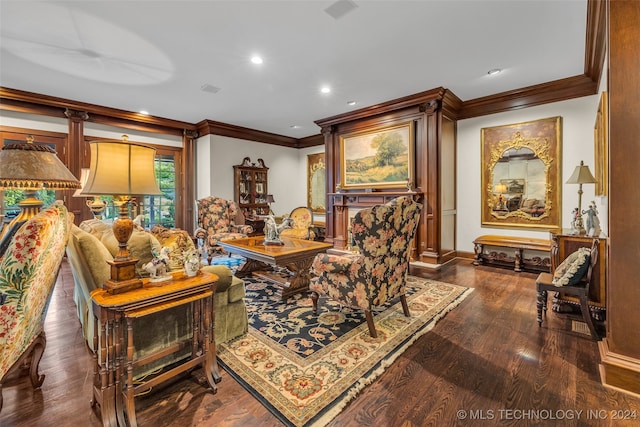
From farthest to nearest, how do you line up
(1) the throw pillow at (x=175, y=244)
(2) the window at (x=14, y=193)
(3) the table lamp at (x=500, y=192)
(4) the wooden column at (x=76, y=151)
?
1. (4) the wooden column at (x=76, y=151)
2. (3) the table lamp at (x=500, y=192)
3. (2) the window at (x=14, y=193)
4. (1) the throw pillow at (x=175, y=244)

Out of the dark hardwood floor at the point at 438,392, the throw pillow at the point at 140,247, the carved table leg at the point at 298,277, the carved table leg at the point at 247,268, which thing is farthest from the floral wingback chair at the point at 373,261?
the carved table leg at the point at 247,268

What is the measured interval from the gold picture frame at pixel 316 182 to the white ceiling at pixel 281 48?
2.79m

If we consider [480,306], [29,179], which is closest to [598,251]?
[480,306]

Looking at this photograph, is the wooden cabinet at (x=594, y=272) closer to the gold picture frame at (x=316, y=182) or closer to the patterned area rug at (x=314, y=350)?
the patterned area rug at (x=314, y=350)

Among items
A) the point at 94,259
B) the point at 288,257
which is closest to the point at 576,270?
the point at 288,257

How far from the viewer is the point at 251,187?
7.08 meters

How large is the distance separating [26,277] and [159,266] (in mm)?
552

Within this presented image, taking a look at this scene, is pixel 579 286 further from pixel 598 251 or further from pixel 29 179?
pixel 29 179

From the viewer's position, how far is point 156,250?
175 cm

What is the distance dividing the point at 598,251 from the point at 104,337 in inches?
139

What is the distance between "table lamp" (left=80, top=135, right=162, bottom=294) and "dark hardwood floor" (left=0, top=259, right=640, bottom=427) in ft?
2.49

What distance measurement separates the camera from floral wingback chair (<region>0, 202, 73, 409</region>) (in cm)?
132

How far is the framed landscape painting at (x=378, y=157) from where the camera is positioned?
520cm

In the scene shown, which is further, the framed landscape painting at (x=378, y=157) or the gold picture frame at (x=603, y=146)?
the framed landscape painting at (x=378, y=157)
